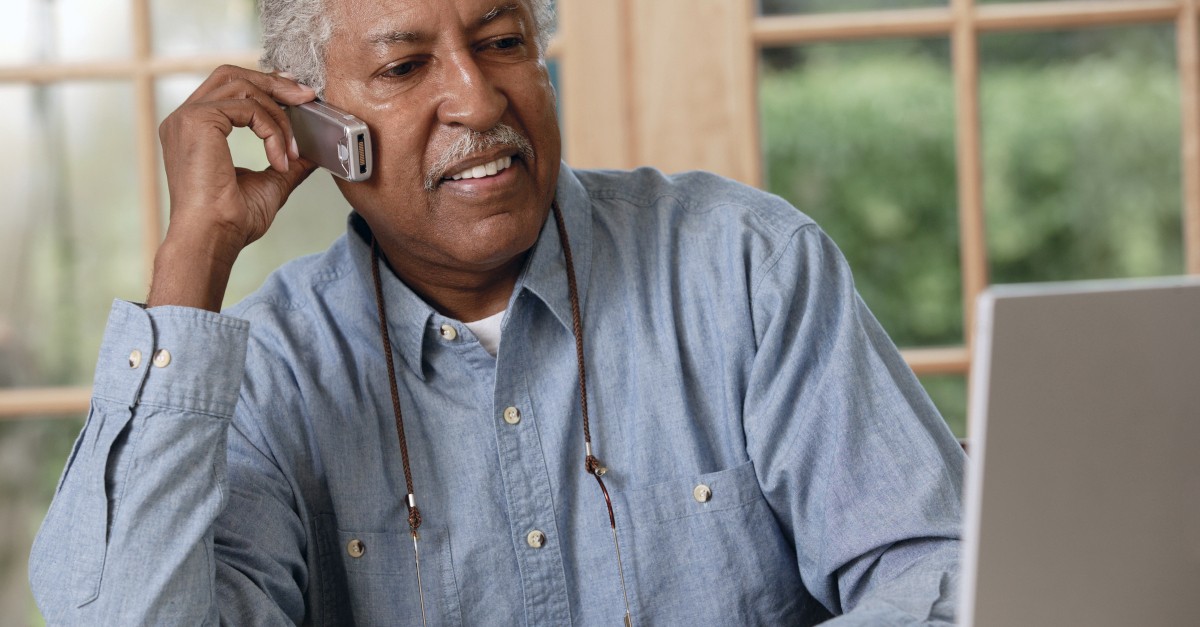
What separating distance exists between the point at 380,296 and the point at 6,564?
1203mm

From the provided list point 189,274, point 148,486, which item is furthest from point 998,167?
point 148,486

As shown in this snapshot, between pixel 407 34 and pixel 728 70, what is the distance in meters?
0.79

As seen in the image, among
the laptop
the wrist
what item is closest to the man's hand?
the wrist

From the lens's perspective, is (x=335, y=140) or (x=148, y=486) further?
(x=335, y=140)

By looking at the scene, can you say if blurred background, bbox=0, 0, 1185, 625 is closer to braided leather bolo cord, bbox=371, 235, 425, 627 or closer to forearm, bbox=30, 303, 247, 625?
braided leather bolo cord, bbox=371, 235, 425, 627

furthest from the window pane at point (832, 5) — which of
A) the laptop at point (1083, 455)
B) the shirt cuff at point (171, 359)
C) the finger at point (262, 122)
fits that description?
the laptop at point (1083, 455)

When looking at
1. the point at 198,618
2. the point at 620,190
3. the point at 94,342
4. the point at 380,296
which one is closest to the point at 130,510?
the point at 198,618

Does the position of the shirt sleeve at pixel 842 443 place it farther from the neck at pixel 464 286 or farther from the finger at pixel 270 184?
the finger at pixel 270 184

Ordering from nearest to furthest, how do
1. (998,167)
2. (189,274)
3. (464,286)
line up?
(189,274) < (464,286) < (998,167)

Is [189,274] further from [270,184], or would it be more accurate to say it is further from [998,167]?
[998,167]

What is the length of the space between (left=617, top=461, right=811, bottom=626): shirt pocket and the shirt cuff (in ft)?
1.58

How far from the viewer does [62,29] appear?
7.32 feet

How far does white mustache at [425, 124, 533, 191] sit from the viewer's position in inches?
57.2

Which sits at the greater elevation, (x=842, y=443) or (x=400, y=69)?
(x=400, y=69)
